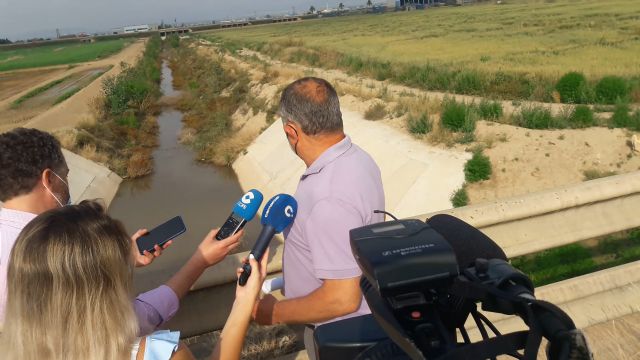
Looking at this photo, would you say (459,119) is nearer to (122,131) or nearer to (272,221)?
(272,221)

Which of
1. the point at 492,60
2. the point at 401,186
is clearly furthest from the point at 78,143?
the point at 492,60

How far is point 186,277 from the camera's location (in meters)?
2.31

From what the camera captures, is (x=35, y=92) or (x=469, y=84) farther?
(x=35, y=92)

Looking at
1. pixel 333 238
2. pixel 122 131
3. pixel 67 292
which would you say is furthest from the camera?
pixel 122 131

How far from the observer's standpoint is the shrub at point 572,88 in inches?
678

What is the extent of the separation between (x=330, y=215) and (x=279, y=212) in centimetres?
21

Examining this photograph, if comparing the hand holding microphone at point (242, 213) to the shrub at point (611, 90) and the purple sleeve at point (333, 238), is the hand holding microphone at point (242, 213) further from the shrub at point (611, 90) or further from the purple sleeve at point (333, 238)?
the shrub at point (611, 90)

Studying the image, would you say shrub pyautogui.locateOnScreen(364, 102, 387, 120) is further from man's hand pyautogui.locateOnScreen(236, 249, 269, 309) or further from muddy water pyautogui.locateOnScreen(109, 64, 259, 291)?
man's hand pyautogui.locateOnScreen(236, 249, 269, 309)

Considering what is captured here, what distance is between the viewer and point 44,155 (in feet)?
7.89

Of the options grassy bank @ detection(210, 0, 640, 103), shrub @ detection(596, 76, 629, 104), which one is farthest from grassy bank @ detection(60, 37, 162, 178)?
shrub @ detection(596, 76, 629, 104)

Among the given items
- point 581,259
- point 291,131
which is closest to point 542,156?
point 581,259

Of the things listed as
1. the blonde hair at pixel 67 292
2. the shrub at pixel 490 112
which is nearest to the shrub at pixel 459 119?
the shrub at pixel 490 112

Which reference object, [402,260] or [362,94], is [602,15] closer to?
[362,94]

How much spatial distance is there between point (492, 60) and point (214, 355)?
30.1 m
